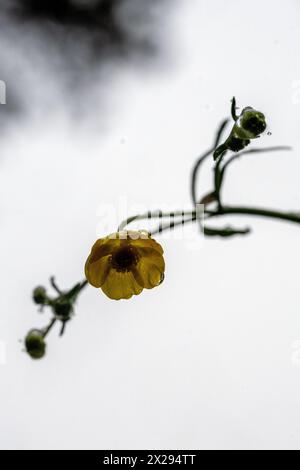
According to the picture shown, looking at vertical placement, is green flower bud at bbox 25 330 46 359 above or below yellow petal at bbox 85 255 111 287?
below

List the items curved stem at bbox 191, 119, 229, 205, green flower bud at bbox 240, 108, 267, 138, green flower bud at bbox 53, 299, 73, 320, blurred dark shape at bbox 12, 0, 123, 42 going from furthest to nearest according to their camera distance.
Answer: blurred dark shape at bbox 12, 0, 123, 42, green flower bud at bbox 53, 299, 73, 320, curved stem at bbox 191, 119, 229, 205, green flower bud at bbox 240, 108, 267, 138

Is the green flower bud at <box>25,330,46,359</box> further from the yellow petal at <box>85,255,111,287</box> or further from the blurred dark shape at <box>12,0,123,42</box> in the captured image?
the blurred dark shape at <box>12,0,123,42</box>

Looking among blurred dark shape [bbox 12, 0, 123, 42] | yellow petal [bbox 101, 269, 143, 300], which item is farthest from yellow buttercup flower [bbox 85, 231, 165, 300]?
blurred dark shape [bbox 12, 0, 123, 42]

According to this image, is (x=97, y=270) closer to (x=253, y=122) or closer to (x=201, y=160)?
(x=201, y=160)

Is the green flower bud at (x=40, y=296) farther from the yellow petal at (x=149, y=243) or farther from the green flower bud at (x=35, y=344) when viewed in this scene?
the yellow petal at (x=149, y=243)
